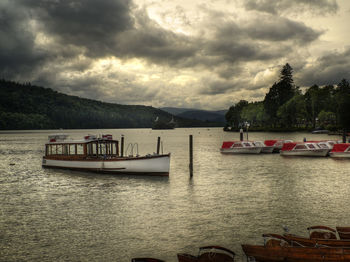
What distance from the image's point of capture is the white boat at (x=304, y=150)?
58559 mm

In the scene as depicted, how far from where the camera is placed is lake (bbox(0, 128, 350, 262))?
1625 centimetres

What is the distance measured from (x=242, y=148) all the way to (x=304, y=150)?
1356 centimetres

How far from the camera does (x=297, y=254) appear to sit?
36.8 feet

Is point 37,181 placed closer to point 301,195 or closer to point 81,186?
point 81,186

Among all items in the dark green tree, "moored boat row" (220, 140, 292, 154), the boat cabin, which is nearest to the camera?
the boat cabin

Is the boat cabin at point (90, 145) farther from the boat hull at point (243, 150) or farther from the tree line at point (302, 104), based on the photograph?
the tree line at point (302, 104)

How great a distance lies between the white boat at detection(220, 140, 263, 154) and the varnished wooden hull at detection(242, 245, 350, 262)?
56.9 meters

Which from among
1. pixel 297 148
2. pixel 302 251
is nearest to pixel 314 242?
pixel 302 251

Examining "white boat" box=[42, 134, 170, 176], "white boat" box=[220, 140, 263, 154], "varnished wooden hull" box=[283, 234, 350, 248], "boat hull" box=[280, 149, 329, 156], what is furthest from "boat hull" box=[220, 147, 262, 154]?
"varnished wooden hull" box=[283, 234, 350, 248]

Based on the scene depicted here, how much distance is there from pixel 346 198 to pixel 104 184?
25.1 meters

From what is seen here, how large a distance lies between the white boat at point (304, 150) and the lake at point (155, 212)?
1901cm

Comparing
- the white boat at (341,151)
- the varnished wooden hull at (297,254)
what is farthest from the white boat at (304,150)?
the varnished wooden hull at (297,254)

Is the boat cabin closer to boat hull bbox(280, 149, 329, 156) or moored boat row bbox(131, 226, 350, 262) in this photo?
moored boat row bbox(131, 226, 350, 262)

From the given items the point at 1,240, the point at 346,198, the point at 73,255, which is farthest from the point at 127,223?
the point at 346,198
